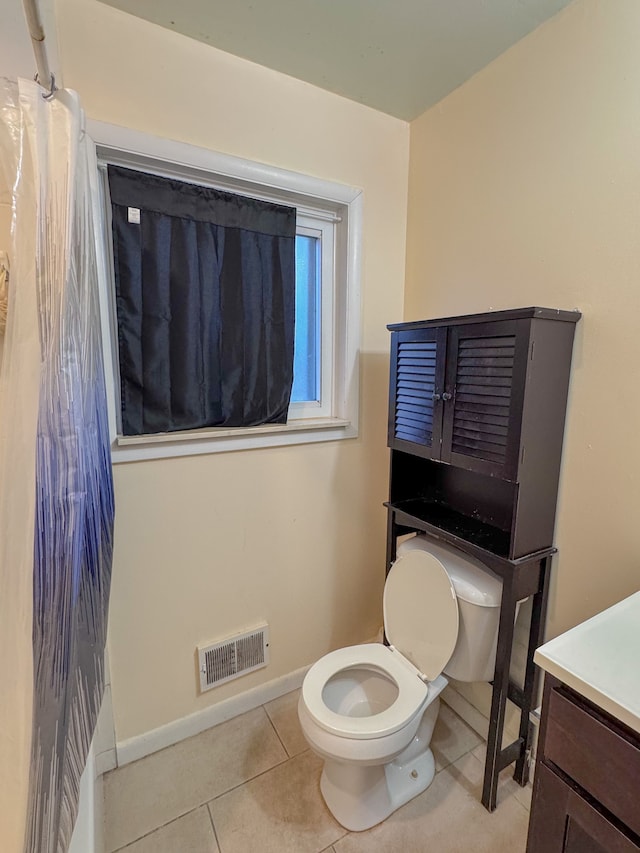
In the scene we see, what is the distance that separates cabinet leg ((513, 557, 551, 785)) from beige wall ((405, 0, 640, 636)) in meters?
0.04

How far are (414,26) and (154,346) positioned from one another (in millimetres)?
1236

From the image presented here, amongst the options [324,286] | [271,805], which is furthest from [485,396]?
[271,805]

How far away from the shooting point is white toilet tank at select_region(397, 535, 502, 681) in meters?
1.27

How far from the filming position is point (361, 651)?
57.1 inches

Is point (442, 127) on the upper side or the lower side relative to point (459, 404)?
upper

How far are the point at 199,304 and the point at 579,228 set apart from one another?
1169 millimetres

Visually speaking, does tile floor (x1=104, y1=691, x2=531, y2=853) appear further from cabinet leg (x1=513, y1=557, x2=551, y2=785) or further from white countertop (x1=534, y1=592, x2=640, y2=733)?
white countertop (x1=534, y1=592, x2=640, y2=733)

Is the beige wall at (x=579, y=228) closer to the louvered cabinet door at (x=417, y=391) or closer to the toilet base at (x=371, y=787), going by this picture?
the louvered cabinet door at (x=417, y=391)

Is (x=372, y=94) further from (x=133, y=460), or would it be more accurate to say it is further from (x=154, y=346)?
(x=133, y=460)

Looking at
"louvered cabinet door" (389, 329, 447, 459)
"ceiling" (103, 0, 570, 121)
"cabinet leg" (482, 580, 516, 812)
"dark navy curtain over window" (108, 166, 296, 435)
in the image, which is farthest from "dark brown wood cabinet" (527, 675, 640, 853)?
"ceiling" (103, 0, 570, 121)

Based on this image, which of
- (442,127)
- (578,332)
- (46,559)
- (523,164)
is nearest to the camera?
(46,559)

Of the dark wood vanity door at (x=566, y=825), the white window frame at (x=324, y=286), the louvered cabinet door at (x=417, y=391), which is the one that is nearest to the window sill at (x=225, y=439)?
the white window frame at (x=324, y=286)

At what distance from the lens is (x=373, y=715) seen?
1346 millimetres

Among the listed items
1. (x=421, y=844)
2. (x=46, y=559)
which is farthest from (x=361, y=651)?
(x=46, y=559)
